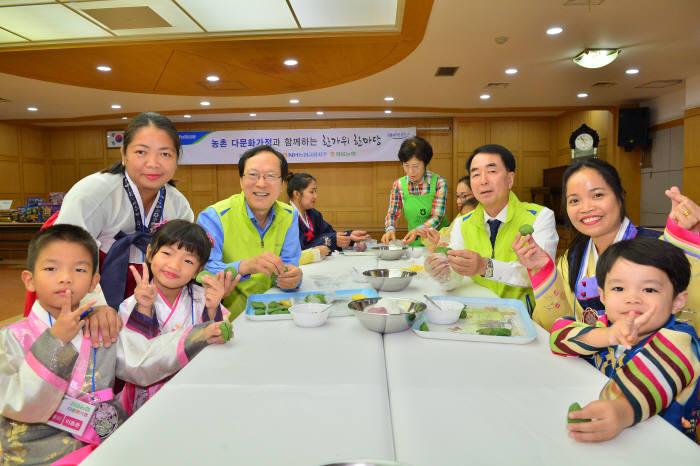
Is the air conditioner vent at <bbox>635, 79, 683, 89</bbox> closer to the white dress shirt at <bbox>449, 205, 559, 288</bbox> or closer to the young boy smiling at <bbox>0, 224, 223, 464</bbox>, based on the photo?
the white dress shirt at <bbox>449, 205, 559, 288</bbox>

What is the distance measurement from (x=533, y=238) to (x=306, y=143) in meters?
8.45

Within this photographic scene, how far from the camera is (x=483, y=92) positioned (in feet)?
24.3

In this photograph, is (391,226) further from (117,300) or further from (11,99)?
(11,99)

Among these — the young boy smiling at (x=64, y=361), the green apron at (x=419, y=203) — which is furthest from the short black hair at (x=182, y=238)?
the green apron at (x=419, y=203)

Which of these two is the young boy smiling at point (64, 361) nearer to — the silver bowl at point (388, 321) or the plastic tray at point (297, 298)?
the plastic tray at point (297, 298)

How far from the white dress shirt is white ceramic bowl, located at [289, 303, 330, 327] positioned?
94 cm

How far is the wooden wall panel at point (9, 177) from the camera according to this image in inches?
385

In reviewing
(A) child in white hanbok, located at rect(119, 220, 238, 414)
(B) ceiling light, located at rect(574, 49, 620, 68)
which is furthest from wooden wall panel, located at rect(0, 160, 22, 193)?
(B) ceiling light, located at rect(574, 49, 620, 68)

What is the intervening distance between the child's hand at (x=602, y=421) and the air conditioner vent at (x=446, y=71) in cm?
584

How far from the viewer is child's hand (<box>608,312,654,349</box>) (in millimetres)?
903

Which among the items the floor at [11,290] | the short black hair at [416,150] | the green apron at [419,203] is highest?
the short black hair at [416,150]

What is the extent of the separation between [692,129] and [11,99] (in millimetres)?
11427

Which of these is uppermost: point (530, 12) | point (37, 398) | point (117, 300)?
point (530, 12)

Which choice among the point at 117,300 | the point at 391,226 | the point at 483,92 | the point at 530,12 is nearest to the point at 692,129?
the point at 483,92
